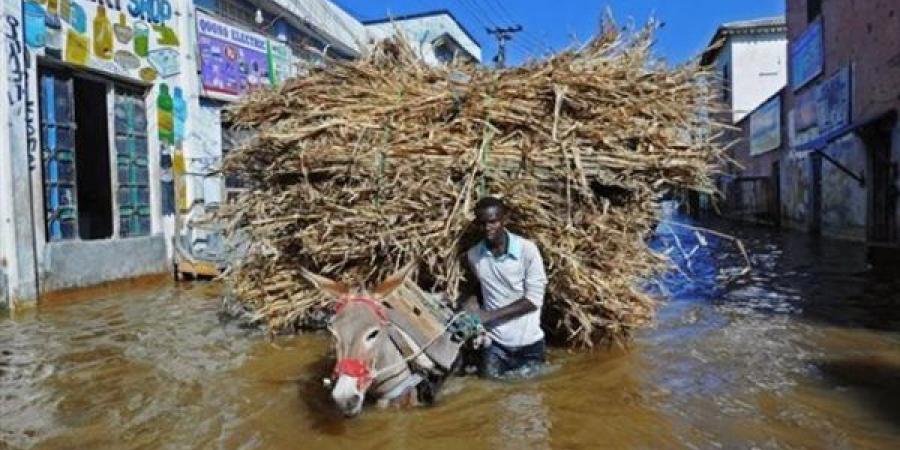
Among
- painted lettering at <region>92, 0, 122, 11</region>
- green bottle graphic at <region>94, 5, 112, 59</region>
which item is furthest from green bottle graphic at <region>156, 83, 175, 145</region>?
painted lettering at <region>92, 0, 122, 11</region>

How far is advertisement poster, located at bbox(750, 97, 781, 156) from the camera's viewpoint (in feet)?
83.2

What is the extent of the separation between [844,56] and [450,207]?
16.2 meters

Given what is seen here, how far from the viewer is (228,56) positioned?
13.8 m

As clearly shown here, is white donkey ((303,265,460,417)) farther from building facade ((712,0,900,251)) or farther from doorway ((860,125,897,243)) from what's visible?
doorway ((860,125,897,243))

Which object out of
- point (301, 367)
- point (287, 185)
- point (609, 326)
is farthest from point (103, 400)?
point (609, 326)

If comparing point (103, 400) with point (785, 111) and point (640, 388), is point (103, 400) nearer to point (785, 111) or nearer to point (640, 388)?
point (640, 388)

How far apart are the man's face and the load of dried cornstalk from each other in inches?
14.5

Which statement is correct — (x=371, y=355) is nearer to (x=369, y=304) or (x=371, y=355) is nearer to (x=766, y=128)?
(x=369, y=304)

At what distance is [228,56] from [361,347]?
11214 mm

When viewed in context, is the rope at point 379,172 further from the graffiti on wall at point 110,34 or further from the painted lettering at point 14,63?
the graffiti on wall at point 110,34

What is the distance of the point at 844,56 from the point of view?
17766 millimetres

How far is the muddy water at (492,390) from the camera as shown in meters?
4.54

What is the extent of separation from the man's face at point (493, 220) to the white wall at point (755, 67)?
3095 cm

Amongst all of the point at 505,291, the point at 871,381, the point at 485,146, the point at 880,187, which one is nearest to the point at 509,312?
the point at 505,291
